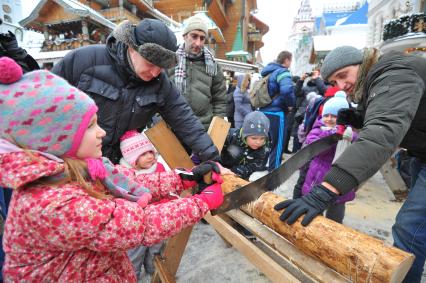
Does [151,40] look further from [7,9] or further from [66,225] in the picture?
[7,9]

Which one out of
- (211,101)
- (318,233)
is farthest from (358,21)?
(318,233)

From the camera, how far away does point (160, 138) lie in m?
2.13

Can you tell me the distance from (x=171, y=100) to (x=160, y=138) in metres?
0.32

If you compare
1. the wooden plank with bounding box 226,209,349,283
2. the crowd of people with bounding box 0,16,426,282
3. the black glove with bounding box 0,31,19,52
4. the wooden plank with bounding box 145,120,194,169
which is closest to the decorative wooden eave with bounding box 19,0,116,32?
the black glove with bounding box 0,31,19,52

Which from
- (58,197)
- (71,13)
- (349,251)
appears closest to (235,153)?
(349,251)

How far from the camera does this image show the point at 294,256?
134 cm

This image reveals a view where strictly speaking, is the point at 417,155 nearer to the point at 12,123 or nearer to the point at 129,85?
the point at 129,85

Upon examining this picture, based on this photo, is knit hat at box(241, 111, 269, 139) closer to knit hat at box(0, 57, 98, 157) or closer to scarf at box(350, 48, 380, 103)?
scarf at box(350, 48, 380, 103)

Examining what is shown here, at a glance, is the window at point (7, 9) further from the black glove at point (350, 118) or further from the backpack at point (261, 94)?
the black glove at point (350, 118)

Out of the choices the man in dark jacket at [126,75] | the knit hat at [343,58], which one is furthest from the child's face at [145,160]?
the knit hat at [343,58]

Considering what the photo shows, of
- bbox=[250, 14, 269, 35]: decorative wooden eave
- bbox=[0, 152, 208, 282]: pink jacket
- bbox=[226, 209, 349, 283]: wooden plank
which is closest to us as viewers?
bbox=[0, 152, 208, 282]: pink jacket

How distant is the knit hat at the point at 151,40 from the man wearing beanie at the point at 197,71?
1.14 m

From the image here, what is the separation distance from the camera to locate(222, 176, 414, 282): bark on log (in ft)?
3.15

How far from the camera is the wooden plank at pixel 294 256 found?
3.95ft
